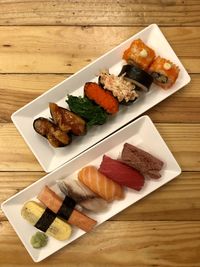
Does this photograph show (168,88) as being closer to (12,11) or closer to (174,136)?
(174,136)

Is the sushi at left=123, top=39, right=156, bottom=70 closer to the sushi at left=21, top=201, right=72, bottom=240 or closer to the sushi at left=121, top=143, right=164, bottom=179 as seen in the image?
the sushi at left=121, top=143, right=164, bottom=179

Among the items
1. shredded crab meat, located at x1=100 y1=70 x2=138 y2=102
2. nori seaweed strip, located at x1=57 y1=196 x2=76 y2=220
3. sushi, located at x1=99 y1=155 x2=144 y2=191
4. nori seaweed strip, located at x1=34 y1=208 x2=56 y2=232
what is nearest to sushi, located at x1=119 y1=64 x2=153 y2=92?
shredded crab meat, located at x1=100 y1=70 x2=138 y2=102

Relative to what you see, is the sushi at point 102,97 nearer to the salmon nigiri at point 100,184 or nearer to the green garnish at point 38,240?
the salmon nigiri at point 100,184

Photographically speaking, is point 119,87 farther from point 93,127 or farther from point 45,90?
point 45,90

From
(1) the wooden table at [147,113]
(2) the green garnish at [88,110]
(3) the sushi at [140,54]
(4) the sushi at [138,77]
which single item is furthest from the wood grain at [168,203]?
(3) the sushi at [140,54]

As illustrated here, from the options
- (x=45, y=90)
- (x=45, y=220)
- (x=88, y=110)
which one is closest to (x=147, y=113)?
(x=88, y=110)

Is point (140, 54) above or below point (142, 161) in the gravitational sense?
above

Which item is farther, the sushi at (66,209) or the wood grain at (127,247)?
the wood grain at (127,247)
